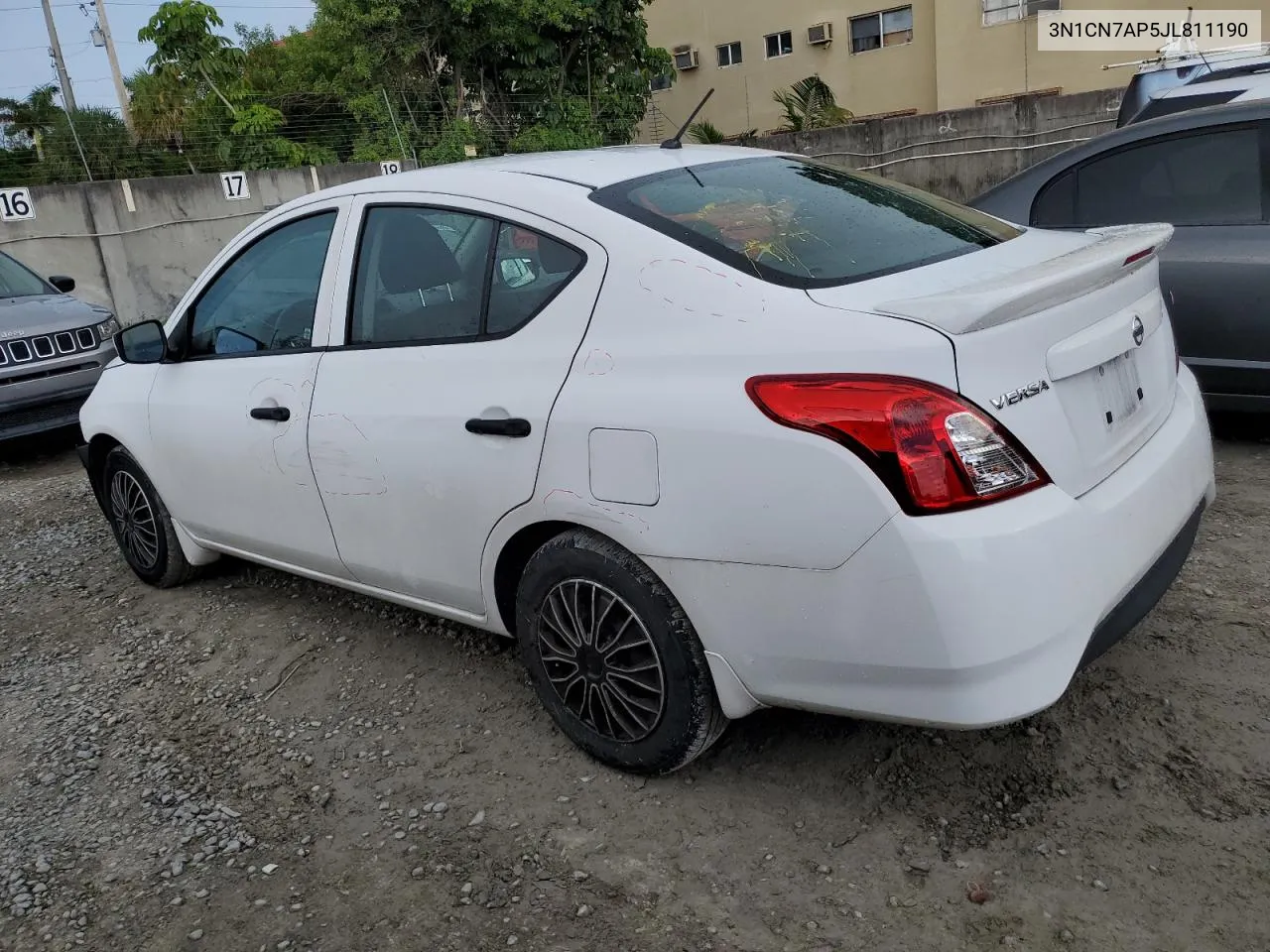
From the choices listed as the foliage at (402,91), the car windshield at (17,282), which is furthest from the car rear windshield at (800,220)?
the foliage at (402,91)

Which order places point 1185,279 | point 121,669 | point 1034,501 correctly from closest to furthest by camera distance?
point 1034,501 < point 121,669 < point 1185,279

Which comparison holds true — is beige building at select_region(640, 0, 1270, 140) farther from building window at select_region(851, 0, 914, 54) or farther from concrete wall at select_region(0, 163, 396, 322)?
concrete wall at select_region(0, 163, 396, 322)

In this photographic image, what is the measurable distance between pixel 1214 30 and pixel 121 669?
20402 millimetres

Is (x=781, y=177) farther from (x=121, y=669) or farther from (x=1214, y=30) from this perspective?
(x=1214, y=30)

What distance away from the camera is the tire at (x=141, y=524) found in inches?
174

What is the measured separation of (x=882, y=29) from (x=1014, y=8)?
3.43 m

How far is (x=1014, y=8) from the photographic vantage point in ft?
65.9

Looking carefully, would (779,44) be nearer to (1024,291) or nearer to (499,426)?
(499,426)

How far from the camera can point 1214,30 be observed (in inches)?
712

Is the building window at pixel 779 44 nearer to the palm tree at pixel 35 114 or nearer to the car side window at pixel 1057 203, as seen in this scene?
the palm tree at pixel 35 114

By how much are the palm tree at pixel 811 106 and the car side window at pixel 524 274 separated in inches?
801

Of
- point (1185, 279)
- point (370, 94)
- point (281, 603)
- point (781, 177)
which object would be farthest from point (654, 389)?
point (370, 94)

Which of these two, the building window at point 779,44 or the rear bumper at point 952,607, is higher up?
the building window at point 779,44

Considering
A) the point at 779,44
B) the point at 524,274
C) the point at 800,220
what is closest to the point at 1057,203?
the point at 800,220
